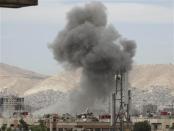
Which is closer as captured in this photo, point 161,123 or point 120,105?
point 120,105

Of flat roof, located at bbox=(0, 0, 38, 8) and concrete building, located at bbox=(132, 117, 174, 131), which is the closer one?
flat roof, located at bbox=(0, 0, 38, 8)

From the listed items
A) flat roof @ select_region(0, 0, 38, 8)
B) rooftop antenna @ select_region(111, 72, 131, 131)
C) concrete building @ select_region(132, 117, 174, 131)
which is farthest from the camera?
concrete building @ select_region(132, 117, 174, 131)

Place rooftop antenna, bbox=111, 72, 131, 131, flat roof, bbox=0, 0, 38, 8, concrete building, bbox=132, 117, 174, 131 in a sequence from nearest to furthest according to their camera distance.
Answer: flat roof, bbox=0, 0, 38, 8, rooftop antenna, bbox=111, 72, 131, 131, concrete building, bbox=132, 117, 174, 131

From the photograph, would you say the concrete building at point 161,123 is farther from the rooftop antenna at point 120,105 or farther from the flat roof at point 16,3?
the flat roof at point 16,3

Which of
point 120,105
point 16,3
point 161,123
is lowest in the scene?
point 161,123

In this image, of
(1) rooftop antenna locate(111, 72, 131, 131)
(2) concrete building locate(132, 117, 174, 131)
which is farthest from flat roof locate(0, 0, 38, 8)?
(2) concrete building locate(132, 117, 174, 131)

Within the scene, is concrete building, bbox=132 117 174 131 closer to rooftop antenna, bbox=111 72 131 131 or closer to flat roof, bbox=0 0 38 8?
rooftop antenna, bbox=111 72 131 131

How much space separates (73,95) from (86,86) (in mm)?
16486

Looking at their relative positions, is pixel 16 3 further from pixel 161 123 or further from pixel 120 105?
pixel 161 123

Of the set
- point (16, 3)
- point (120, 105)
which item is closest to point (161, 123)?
point (120, 105)

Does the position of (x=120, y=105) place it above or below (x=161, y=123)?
above

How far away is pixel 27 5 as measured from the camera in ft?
58.8

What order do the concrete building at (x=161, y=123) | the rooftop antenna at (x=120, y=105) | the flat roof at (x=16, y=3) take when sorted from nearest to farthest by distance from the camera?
1. the flat roof at (x=16, y=3)
2. the rooftop antenna at (x=120, y=105)
3. the concrete building at (x=161, y=123)

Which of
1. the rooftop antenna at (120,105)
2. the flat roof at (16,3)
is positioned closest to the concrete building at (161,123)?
the rooftop antenna at (120,105)
